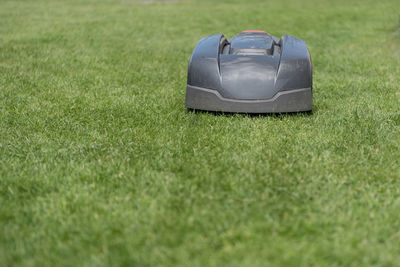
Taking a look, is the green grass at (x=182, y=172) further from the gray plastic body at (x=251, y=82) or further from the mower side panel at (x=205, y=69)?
the mower side panel at (x=205, y=69)

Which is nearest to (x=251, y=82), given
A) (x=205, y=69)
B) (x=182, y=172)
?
(x=205, y=69)

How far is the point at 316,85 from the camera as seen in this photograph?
5898mm

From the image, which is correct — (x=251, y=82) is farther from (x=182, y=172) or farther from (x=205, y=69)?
(x=182, y=172)

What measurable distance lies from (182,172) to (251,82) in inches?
53.0

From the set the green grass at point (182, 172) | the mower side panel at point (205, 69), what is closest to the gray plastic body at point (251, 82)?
the mower side panel at point (205, 69)

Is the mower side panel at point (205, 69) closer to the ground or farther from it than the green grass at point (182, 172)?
farther from it

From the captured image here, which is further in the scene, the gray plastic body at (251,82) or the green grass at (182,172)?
the gray plastic body at (251,82)

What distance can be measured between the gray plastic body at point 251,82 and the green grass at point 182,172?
172mm

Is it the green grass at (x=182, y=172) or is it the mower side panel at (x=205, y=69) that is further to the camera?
the mower side panel at (x=205, y=69)

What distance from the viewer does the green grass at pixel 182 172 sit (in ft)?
7.85

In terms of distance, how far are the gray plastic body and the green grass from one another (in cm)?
17

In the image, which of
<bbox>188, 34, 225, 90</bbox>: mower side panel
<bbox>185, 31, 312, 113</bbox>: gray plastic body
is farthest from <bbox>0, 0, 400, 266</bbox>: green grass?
<bbox>188, 34, 225, 90</bbox>: mower side panel

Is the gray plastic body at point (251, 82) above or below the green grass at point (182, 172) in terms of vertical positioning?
above

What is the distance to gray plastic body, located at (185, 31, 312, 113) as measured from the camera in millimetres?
4168
